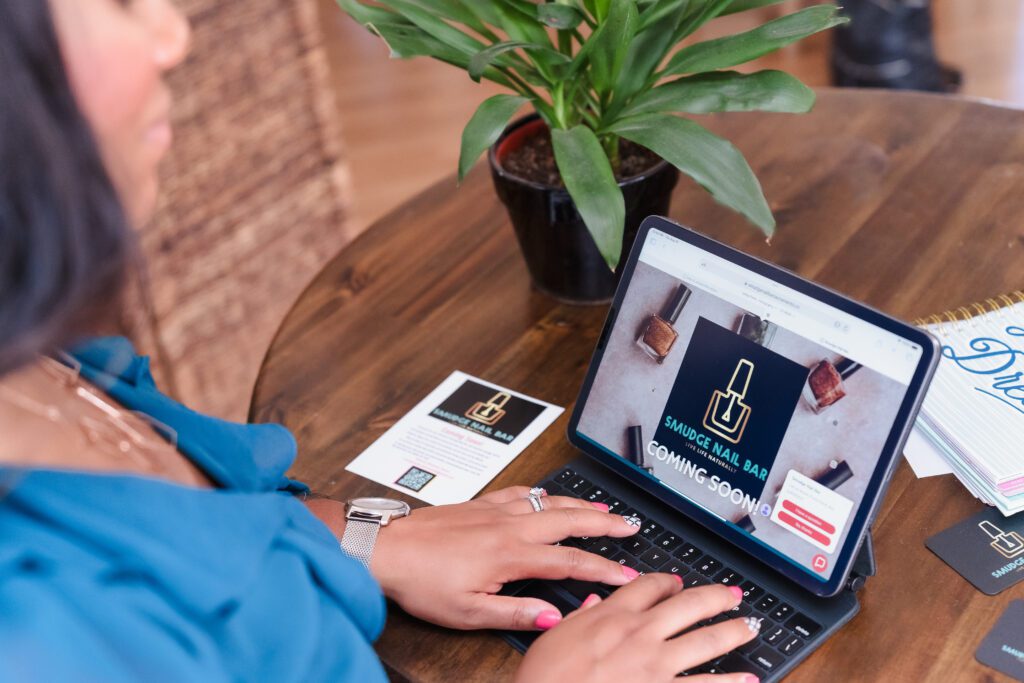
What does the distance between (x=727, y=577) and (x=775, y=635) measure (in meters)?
0.07

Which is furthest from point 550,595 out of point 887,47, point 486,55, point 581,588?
point 887,47

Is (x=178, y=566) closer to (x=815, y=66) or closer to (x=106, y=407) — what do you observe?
(x=106, y=407)

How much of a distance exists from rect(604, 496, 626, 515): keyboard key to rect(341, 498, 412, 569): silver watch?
175mm

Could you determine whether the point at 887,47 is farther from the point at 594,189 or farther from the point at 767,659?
the point at 767,659

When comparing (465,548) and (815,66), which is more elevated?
(465,548)

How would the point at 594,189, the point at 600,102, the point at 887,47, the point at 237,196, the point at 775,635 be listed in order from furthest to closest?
the point at 887,47, the point at 237,196, the point at 600,102, the point at 594,189, the point at 775,635

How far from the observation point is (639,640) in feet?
2.52

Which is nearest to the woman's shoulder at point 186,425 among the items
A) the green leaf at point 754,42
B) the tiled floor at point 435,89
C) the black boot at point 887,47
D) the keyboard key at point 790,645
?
the keyboard key at point 790,645

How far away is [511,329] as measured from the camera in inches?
45.8

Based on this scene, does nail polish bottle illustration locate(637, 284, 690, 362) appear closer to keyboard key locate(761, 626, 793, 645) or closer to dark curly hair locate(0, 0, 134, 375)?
keyboard key locate(761, 626, 793, 645)

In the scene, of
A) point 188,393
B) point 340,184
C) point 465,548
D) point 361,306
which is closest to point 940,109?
point 361,306

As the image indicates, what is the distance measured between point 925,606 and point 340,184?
1690 millimetres

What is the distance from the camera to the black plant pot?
109 cm

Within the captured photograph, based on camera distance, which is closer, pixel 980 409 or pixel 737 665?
pixel 737 665
